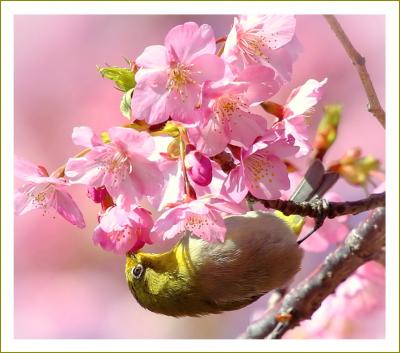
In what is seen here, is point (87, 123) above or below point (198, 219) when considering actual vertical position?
above

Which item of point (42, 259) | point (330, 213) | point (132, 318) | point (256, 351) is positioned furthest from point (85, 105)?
point (256, 351)

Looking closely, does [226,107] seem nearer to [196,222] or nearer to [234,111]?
[234,111]

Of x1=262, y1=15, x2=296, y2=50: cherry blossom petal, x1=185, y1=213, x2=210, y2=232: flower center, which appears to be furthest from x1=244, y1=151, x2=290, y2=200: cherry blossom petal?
x1=262, y1=15, x2=296, y2=50: cherry blossom petal

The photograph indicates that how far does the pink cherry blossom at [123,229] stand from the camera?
1.07 meters

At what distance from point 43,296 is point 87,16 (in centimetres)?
68

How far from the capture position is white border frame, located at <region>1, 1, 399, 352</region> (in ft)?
5.06

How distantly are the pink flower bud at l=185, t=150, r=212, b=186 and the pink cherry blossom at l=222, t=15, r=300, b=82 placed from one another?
167 millimetres

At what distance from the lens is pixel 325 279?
1.60 metres

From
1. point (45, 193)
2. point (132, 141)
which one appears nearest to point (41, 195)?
point (45, 193)

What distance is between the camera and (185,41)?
3.49 feet

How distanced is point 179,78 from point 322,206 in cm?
45

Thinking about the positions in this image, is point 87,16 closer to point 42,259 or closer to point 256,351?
point 42,259

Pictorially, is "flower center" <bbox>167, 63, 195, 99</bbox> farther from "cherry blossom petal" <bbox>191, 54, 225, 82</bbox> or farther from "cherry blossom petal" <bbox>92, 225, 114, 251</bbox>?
"cherry blossom petal" <bbox>92, 225, 114, 251</bbox>

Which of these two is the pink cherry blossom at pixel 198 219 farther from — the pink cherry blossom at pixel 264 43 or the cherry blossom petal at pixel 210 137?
the pink cherry blossom at pixel 264 43
